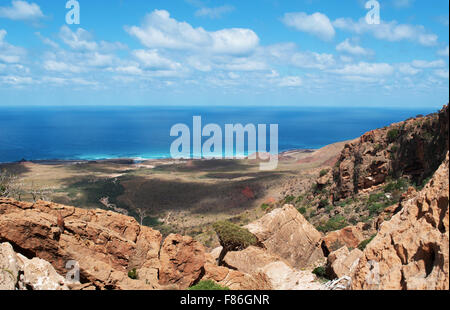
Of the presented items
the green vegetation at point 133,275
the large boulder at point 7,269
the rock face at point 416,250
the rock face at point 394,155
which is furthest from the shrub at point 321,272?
the rock face at point 394,155

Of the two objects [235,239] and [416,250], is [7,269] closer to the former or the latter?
[416,250]

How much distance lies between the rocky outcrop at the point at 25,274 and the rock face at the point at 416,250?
29.3ft

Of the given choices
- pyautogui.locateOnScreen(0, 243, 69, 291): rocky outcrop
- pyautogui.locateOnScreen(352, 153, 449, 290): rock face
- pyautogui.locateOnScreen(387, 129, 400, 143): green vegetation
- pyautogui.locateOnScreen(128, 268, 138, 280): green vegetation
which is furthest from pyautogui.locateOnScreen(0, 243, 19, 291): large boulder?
pyautogui.locateOnScreen(387, 129, 400, 143): green vegetation

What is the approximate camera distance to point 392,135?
3070 centimetres

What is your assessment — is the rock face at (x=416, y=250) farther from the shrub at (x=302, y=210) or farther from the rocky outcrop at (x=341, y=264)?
the shrub at (x=302, y=210)

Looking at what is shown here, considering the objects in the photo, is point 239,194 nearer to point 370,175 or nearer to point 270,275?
point 370,175

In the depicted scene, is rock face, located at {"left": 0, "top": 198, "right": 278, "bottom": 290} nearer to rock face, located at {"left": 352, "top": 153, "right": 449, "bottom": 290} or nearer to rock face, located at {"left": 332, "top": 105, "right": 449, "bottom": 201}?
rock face, located at {"left": 352, "top": 153, "right": 449, "bottom": 290}

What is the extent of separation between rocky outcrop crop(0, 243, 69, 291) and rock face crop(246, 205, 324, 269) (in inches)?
496

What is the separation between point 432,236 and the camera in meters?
7.50

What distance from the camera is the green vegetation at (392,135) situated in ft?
99.7
